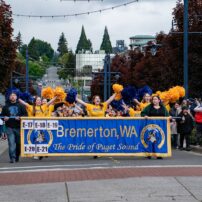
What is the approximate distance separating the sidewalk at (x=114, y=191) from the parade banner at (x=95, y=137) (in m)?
4.68

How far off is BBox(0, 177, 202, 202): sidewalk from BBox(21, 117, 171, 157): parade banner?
4.68 m

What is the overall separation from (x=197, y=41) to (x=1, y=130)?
1102cm

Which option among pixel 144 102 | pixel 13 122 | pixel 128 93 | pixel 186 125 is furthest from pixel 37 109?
pixel 186 125

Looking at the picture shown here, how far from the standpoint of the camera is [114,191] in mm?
10219

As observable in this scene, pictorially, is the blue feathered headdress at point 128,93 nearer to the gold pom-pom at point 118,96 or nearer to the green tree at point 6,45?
the gold pom-pom at point 118,96

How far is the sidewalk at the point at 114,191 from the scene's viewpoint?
967 centimetres

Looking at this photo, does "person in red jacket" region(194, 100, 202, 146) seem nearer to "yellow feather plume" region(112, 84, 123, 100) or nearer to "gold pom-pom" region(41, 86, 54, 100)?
"yellow feather plume" region(112, 84, 123, 100)

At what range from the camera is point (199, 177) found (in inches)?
460

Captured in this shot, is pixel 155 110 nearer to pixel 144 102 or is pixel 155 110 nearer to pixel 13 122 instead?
pixel 144 102

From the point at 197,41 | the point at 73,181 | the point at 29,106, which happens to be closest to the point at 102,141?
the point at 29,106

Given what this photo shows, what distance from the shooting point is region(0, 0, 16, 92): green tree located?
85.5 ft

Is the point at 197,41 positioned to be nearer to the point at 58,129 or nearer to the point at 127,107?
the point at 127,107

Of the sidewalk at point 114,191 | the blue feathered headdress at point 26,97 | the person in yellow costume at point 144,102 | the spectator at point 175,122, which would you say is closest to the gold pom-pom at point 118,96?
the person in yellow costume at point 144,102

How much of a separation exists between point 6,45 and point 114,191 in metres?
17.4
